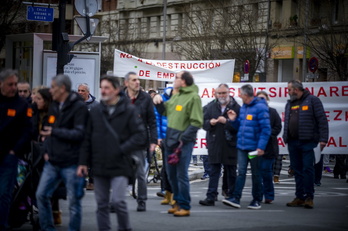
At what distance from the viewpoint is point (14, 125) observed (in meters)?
9.71

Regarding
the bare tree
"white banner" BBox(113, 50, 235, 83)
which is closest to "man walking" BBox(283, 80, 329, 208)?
"white banner" BBox(113, 50, 235, 83)

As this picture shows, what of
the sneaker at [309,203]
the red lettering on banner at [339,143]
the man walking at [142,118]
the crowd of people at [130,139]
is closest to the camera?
the crowd of people at [130,139]

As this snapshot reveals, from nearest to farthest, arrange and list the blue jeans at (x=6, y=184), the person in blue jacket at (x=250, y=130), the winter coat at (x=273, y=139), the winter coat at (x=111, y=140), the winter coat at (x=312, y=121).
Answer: the winter coat at (x=111, y=140), the blue jeans at (x=6, y=184), the person in blue jacket at (x=250, y=130), the winter coat at (x=312, y=121), the winter coat at (x=273, y=139)

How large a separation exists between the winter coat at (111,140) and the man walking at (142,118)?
10.9 ft

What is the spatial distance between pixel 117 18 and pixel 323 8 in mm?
29987

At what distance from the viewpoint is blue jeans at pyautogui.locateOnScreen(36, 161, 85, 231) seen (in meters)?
9.25

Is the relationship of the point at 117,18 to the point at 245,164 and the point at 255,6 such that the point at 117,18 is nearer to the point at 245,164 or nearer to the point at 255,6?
the point at 255,6

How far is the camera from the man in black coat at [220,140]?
13430 millimetres

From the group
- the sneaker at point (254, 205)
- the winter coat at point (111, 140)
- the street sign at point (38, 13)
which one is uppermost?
the street sign at point (38, 13)

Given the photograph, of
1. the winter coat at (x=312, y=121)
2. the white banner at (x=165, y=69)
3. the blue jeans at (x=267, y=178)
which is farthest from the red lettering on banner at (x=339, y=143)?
the winter coat at (x=312, y=121)

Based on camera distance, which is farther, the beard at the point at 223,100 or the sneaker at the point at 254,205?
the beard at the point at 223,100

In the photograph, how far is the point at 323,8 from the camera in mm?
43438

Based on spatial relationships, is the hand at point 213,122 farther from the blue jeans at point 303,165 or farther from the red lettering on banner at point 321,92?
the red lettering on banner at point 321,92

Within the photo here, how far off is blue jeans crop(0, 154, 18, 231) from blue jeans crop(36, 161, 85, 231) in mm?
412
